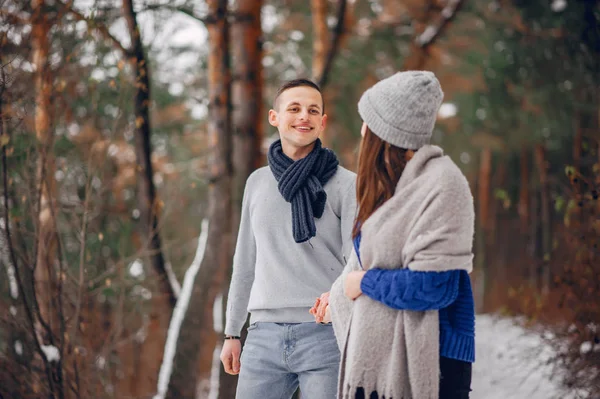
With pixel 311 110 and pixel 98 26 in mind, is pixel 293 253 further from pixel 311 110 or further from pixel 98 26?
pixel 98 26

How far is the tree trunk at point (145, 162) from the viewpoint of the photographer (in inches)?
215

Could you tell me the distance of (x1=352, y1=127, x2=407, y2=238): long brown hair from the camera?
2324 millimetres

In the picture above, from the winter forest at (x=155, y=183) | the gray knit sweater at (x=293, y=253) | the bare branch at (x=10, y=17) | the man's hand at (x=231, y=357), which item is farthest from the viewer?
the winter forest at (x=155, y=183)

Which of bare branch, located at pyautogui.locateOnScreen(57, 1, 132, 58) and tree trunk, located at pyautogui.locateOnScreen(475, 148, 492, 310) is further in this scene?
tree trunk, located at pyautogui.locateOnScreen(475, 148, 492, 310)

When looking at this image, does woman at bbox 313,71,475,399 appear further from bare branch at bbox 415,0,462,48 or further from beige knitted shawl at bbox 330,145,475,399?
bare branch at bbox 415,0,462,48

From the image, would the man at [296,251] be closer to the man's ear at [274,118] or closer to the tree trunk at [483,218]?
the man's ear at [274,118]

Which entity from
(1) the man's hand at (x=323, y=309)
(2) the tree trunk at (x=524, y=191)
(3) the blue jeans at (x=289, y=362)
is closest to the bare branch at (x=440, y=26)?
(3) the blue jeans at (x=289, y=362)

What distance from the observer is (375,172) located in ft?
7.68

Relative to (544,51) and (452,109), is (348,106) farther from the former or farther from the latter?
(452,109)

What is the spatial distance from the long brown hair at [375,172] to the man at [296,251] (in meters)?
0.53

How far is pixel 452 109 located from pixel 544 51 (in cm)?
744

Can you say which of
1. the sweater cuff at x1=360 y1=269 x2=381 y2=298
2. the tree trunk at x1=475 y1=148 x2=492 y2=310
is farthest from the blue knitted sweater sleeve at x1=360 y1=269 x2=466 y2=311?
the tree trunk at x1=475 y1=148 x2=492 y2=310

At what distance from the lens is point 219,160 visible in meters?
6.31

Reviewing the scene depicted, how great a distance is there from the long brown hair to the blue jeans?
25.5 inches
